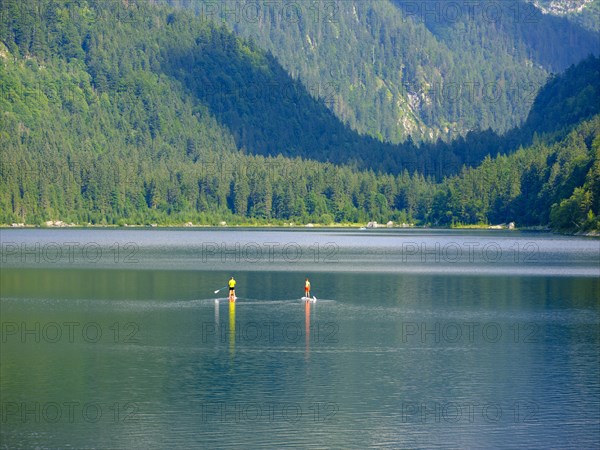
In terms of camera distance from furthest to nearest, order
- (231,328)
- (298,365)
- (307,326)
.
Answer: (307,326), (231,328), (298,365)

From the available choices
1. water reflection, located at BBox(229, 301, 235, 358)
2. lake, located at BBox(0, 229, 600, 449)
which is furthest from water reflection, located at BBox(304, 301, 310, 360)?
water reflection, located at BBox(229, 301, 235, 358)

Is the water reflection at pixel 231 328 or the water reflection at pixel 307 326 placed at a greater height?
the water reflection at pixel 231 328

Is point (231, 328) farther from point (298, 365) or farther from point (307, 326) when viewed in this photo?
point (298, 365)

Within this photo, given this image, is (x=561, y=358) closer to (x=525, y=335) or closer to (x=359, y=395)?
(x=525, y=335)

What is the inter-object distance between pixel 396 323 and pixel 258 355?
2107cm

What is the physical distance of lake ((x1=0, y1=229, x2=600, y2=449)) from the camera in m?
51.9

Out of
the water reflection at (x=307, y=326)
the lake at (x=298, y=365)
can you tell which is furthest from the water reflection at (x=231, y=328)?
the water reflection at (x=307, y=326)

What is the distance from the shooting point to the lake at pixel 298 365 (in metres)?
51.9

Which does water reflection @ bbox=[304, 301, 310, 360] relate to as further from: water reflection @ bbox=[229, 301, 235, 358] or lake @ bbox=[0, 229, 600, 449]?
water reflection @ bbox=[229, 301, 235, 358]

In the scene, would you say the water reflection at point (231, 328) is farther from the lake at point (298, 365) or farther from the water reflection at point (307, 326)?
the water reflection at point (307, 326)

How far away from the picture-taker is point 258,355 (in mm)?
72188

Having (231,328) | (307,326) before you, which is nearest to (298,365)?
(231,328)

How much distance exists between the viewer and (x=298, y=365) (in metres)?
68.6

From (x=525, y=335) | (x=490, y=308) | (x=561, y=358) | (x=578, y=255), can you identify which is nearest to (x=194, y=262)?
(x=578, y=255)
